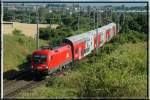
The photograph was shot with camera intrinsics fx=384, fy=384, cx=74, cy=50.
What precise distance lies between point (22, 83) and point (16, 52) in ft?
32.0

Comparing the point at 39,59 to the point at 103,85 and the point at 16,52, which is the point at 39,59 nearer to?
the point at 103,85

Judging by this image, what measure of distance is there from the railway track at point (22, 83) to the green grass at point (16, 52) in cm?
294

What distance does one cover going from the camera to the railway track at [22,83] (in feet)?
68.1

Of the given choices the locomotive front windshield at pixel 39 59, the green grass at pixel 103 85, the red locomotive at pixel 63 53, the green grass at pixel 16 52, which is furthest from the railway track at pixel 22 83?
the green grass at pixel 16 52

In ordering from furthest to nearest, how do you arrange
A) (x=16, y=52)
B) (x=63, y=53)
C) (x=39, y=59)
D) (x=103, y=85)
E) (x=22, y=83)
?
(x=16, y=52)
(x=63, y=53)
(x=39, y=59)
(x=22, y=83)
(x=103, y=85)

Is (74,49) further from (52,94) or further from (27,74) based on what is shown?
(52,94)

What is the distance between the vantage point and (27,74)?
26.4 meters

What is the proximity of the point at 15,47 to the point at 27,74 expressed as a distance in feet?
27.9

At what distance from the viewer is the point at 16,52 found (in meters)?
32.8

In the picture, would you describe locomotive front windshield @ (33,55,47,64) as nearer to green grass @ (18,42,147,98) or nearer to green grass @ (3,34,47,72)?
green grass @ (18,42,147,98)

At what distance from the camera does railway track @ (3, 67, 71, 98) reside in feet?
68.1

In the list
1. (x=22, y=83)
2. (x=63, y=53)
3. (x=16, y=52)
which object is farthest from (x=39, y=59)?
(x=16, y=52)

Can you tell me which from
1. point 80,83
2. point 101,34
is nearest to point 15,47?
point 101,34

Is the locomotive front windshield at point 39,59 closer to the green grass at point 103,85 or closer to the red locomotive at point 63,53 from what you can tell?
the red locomotive at point 63,53
